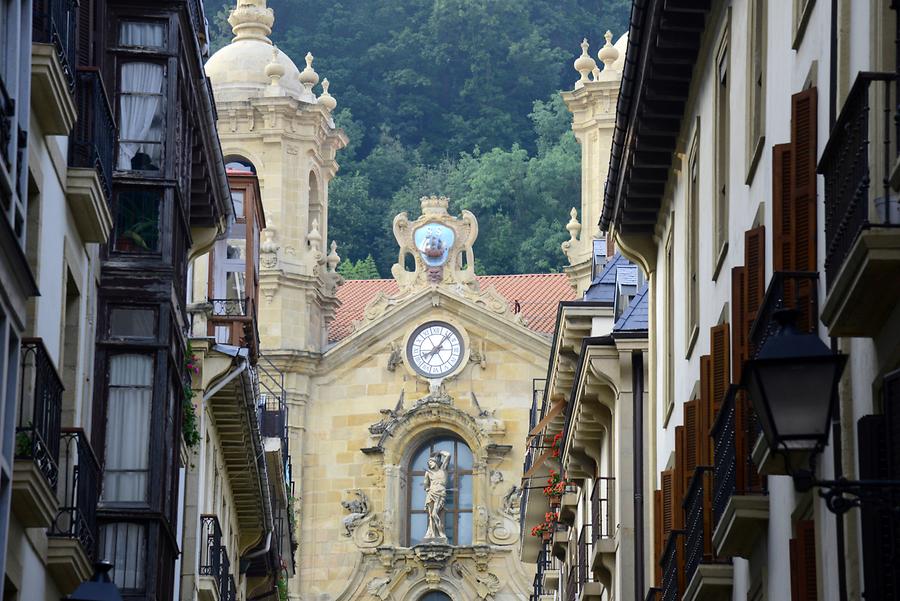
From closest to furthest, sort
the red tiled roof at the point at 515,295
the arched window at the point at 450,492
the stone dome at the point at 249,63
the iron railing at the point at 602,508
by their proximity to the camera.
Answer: the iron railing at the point at 602,508, the arched window at the point at 450,492, the stone dome at the point at 249,63, the red tiled roof at the point at 515,295

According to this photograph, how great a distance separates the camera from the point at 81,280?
73.9ft

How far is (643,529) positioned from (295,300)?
40815 mm

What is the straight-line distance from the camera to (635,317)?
33.1m

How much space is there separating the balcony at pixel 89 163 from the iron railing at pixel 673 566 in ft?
19.8

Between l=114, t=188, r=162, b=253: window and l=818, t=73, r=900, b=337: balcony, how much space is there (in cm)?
1199

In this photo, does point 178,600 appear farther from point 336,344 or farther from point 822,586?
point 336,344

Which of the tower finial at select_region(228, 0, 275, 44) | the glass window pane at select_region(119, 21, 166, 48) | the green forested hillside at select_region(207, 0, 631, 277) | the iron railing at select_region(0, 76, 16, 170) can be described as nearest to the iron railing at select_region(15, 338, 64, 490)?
the iron railing at select_region(0, 76, 16, 170)

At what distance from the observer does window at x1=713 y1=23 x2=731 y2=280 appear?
22.5 m

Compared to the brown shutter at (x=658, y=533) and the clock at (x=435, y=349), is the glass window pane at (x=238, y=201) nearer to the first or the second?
the brown shutter at (x=658, y=533)

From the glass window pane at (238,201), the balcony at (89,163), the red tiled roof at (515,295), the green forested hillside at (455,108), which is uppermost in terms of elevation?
the green forested hillside at (455,108)

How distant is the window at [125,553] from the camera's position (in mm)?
23969

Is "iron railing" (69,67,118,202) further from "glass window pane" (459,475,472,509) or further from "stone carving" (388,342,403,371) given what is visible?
"stone carving" (388,342,403,371)

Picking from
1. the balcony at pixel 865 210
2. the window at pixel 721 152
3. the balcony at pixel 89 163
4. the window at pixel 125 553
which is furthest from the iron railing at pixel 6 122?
the window at pixel 125 553

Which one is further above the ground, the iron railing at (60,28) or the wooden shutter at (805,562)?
the iron railing at (60,28)
